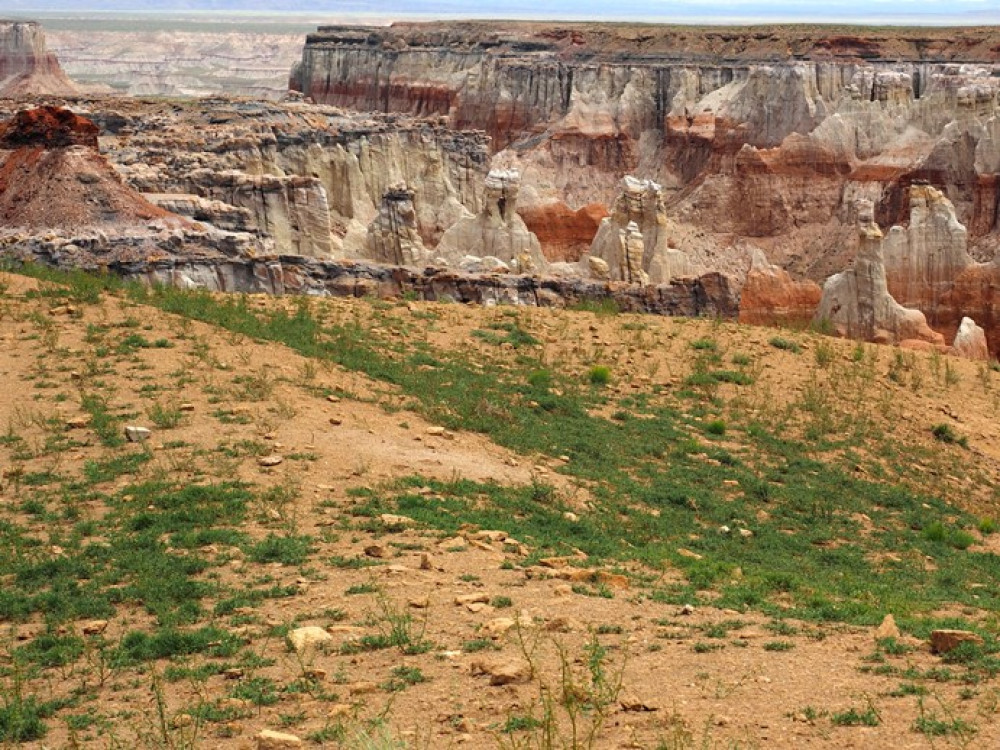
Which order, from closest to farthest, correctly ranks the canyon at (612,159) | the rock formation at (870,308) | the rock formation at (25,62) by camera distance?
the rock formation at (870,308) → the canyon at (612,159) → the rock formation at (25,62)

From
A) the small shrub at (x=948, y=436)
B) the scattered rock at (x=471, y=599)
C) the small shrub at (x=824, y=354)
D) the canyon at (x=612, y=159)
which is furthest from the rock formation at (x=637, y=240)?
the scattered rock at (x=471, y=599)

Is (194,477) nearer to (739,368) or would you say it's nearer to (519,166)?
(739,368)

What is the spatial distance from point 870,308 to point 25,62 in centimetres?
8225

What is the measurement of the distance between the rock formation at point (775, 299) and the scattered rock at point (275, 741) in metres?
39.3

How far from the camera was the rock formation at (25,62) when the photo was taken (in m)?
105

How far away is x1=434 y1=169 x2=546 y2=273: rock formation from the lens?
152ft

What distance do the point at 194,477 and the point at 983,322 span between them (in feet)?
124

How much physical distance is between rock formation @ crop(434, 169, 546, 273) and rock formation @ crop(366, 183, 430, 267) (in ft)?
3.69

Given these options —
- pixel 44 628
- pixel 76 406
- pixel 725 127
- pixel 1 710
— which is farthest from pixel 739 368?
pixel 725 127

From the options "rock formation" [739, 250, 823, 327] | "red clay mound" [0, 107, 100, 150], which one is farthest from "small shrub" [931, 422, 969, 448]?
"rock formation" [739, 250, 823, 327]

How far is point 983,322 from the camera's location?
46219mm

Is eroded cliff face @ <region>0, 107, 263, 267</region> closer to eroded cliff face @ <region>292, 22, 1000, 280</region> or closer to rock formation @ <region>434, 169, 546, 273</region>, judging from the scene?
rock formation @ <region>434, 169, 546, 273</region>

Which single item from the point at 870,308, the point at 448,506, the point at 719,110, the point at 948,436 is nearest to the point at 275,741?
the point at 448,506

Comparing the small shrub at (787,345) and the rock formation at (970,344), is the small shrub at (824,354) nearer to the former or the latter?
the small shrub at (787,345)
